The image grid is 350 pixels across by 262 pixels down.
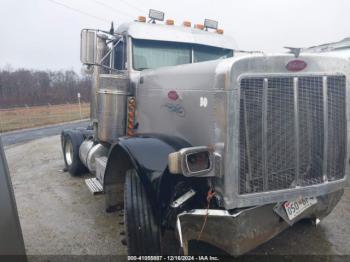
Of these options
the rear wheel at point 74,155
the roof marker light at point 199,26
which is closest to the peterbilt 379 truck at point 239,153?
the roof marker light at point 199,26

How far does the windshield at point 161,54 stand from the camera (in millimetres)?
4363

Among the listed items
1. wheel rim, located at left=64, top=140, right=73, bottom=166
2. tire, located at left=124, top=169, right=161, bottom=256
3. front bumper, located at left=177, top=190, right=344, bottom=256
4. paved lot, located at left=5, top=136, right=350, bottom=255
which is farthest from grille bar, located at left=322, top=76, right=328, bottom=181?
wheel rim, located at left=64, top=140, right=73, bottom=166

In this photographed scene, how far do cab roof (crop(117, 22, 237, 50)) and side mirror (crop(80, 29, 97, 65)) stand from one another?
1.75 feet

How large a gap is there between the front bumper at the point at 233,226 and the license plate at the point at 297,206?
6cm

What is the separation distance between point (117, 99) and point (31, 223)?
2012 mm

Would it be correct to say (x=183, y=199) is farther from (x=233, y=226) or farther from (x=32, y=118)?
(x=32, y=118)

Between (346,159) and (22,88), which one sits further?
(22,88)

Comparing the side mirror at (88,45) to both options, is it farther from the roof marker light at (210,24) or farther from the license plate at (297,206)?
the license plate at (297,206)

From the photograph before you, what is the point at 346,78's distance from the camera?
2.95 m

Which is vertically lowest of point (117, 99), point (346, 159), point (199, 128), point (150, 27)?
point (346, 159)

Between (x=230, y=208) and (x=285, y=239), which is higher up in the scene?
(x=230, y=208)

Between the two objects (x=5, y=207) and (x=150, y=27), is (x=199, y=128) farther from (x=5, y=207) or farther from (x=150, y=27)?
(x=150, y=27)

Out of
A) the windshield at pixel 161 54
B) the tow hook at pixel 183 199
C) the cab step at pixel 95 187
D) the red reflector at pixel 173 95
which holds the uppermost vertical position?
the windshield at pixel 161 54

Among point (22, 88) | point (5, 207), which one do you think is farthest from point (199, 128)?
point (22, 88)
